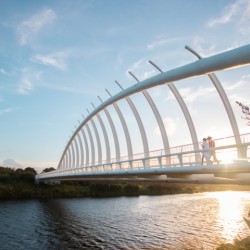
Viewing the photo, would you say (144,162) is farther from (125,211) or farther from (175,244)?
(125,211)

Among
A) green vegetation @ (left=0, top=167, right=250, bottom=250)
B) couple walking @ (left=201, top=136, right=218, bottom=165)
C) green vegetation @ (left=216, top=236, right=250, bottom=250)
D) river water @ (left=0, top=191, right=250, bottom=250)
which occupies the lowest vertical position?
green vegetation @ (left=216, top=236, right=250, bottom=250)

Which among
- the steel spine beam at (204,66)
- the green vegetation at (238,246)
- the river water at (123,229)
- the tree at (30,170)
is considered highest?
the tree at (30,170)

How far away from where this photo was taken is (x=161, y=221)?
1094 inches

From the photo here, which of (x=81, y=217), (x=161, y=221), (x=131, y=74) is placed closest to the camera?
(x=131, y=74)

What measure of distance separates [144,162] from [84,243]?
20.8 feet

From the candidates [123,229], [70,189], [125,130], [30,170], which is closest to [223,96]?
[123,229]

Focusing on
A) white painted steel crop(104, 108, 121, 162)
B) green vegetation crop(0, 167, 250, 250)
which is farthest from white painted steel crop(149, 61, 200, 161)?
green vegetation crop(0, 167, 250, 250)

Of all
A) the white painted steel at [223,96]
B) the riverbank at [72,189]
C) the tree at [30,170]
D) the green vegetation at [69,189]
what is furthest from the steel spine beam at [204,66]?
the tree at [30,170]

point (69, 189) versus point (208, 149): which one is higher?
point (69, 189)

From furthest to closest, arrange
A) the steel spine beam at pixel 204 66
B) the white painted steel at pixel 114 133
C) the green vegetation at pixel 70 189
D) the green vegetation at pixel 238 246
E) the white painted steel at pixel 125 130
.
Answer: the green vegetation at pixel 70 189
the white painted steel at pixel 114 133
the white painted steel at pixel 125 130
the green vegetation at pixel 238 246
the steel spine beam at pixel 204 66

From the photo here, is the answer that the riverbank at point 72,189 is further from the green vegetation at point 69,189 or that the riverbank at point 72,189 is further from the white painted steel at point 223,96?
the white painted steel at point 223,96

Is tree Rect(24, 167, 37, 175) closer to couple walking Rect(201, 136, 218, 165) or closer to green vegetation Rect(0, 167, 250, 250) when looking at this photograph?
green vegetation Rect(0, 167, 250, 250)

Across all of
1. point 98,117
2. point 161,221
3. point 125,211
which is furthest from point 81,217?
point 98,117

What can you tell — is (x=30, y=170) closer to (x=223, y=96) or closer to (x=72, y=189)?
(x=72, y=189)
